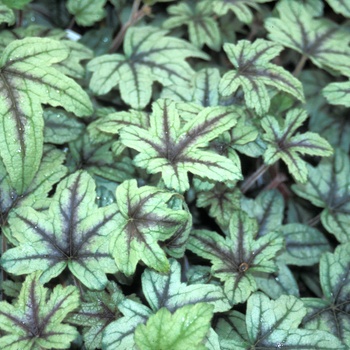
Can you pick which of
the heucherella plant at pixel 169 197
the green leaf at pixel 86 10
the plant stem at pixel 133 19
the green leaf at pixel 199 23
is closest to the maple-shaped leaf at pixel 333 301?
the heucherella plant at pixel 169 197

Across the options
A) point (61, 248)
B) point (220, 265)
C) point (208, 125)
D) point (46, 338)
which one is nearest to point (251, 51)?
point (208, 125)

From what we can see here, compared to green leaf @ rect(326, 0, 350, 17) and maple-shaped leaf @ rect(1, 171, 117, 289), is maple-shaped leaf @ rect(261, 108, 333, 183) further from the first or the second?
green leaf @ rect(326, 0, 350, 17)

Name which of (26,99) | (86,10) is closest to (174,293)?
(26,99)

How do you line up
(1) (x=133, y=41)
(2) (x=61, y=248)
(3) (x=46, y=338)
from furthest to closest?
(1) (x=133, y=41), (2) (x=61, y=248), (3) (x=46, y=338)

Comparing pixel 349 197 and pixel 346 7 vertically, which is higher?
pixel 346 7

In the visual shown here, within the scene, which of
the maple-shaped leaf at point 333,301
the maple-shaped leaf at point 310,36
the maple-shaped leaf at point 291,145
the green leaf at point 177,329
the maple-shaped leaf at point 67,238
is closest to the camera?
the green leaf at point 177,329

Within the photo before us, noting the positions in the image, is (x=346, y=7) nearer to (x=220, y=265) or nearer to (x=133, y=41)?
(x=133, y=41)

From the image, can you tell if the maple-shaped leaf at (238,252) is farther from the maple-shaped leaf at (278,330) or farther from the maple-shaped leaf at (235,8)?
the maple-shaped leaf at (235,8)
